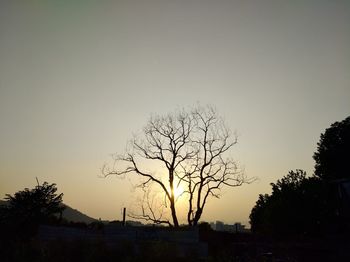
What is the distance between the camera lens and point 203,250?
16328 millimetres

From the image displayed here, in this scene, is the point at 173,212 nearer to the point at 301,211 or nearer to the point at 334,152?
the point at 301,211

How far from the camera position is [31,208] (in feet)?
81.4

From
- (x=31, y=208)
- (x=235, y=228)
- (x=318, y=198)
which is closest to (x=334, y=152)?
(x=318, y=198)

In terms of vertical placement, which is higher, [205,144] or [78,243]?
[205,144]

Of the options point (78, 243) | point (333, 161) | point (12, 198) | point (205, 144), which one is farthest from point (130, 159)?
point (333, 161)

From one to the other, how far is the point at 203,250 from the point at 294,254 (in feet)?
15.1

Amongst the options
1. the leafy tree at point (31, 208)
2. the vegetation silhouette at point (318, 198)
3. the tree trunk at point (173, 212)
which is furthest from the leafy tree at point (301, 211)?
the leafy tree at point (31, 208)

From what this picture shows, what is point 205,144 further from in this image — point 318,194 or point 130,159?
point 318,194

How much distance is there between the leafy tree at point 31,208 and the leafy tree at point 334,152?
25.4 m

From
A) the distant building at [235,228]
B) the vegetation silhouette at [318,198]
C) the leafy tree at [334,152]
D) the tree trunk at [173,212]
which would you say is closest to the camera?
the tree trunk at [173,212]

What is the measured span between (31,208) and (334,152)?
2789 centimetres

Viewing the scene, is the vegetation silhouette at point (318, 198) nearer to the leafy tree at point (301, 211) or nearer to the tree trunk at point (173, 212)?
the leafy tree at point (301, 211)

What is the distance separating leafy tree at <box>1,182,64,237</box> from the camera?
2313 cm

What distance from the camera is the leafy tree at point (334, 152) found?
31938 mm
